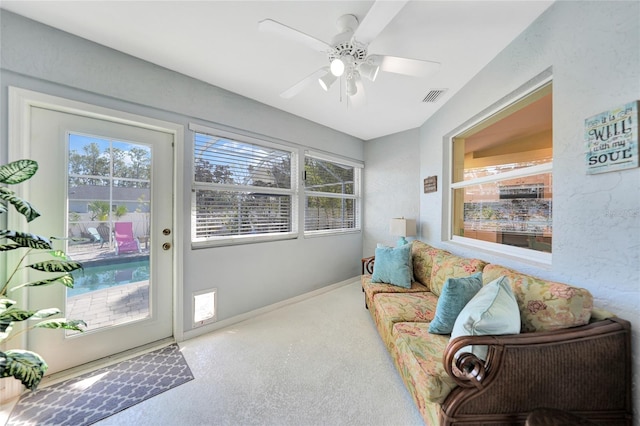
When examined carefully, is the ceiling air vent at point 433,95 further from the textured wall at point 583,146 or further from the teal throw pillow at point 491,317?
the teal throw pillow at point 491,317

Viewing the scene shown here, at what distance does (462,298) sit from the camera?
59.7 inches

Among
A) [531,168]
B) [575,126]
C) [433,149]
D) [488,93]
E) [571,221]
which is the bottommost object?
[571,221]

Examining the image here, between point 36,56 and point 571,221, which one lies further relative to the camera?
point 36,56

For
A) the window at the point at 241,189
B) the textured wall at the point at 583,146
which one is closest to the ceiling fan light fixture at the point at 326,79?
the window at the point at 241,189

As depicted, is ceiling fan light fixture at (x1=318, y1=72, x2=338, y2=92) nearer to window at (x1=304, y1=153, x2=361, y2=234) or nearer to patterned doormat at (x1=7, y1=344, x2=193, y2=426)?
window at (x1=304, y1=153, x2=361, y2=234)

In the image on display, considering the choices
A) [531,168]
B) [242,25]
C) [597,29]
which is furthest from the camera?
→ [531,168]

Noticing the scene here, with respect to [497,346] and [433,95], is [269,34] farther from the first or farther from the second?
[497,346]

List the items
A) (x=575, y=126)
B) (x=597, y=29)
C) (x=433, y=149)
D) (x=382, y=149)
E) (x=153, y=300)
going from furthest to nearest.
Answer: (x=382, y=149), (x=433, y=149), (x=153, y=300), (x=575, y=126), (x=597, y=29)

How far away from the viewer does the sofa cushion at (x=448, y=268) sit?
6.17 feet

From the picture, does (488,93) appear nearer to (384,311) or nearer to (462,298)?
(462,298)

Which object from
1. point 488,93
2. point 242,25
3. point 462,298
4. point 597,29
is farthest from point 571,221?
point 242,25

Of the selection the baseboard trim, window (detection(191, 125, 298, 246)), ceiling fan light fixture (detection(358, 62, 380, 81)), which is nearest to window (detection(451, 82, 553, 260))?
ceiling fan light fixture (detection(358, 62, 380, 81))

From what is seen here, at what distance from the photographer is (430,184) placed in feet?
→ 10.2

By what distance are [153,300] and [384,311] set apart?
6.99 feet
